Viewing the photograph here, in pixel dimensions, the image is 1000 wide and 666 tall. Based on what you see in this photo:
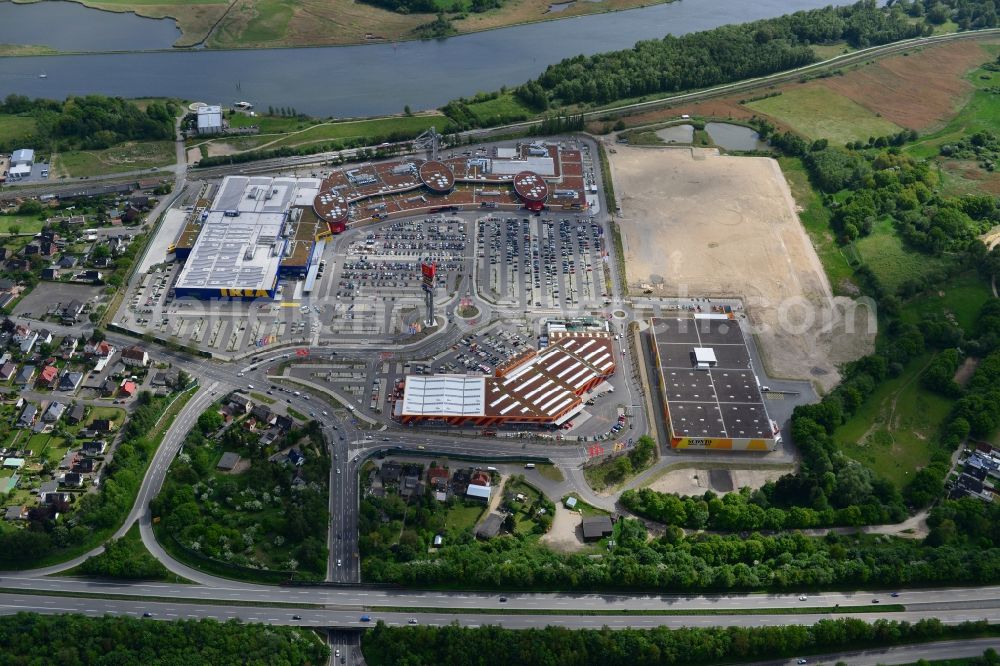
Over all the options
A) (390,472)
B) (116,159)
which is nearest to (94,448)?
(390,472)

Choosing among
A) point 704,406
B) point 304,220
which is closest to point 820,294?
point 704,406

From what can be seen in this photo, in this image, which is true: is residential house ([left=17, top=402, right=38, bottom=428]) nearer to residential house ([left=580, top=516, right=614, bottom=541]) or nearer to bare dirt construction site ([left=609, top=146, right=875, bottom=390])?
residential house ([left=580, top=516, right=614, bottom=541])

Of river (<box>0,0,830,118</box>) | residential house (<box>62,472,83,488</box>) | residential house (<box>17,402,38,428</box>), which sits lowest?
residential house (<box>62,472,83,488</box>)

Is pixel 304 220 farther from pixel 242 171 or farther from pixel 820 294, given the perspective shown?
pixel 820 294

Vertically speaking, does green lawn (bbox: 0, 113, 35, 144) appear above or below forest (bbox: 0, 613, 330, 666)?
above

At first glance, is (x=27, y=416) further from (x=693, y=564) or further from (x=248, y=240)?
(x=693, y=564)

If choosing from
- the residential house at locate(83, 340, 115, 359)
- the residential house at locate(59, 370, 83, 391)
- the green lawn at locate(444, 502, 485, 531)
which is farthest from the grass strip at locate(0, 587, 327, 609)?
the residential house at locate(83, 340, 115, 359)
